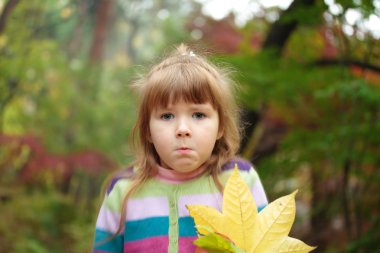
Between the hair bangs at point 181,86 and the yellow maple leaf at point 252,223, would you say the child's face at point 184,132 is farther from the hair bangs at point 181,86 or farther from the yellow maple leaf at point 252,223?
the yellow maple leaf at point 252,223

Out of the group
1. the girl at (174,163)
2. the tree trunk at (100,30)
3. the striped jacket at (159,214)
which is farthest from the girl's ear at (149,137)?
the tree trunk at (100,30)

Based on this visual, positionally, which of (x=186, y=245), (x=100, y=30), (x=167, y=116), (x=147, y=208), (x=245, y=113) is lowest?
(x=186, y=245)

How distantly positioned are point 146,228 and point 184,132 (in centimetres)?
32

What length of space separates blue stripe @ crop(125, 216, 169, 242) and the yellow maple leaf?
0.37 m

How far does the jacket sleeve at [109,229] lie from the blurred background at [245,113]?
468mm

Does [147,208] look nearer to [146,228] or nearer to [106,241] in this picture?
[146,228]

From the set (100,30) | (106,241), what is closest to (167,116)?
(106,241)

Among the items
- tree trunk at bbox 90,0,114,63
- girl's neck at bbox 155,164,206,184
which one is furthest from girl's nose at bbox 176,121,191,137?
tree trunk at bbox 90,0,114,63

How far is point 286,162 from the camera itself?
4086 mm

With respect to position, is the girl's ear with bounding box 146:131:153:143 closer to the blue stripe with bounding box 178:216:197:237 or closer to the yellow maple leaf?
the blue stripe with bounding box 178:216:197:237

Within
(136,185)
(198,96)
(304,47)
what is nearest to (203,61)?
(198,96)

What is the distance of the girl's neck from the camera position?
1.46 meters

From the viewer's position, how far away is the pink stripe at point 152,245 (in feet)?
4.52

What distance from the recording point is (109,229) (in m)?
1.46
